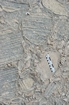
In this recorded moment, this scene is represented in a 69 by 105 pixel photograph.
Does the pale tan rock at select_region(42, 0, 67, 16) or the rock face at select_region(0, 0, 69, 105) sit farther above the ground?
the pale tan rock at select_region(42, 0, 67, 16)

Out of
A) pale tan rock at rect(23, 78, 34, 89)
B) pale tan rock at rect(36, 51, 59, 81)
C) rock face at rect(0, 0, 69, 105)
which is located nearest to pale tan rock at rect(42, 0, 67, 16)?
rock face at rect(0, 0, 69, 105)

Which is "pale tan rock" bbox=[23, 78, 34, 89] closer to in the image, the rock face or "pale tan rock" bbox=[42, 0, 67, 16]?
the rock face

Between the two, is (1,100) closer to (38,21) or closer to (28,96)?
(28,96)

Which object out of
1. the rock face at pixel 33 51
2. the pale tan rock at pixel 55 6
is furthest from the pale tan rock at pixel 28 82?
the pale tan rock at pixel 55 6

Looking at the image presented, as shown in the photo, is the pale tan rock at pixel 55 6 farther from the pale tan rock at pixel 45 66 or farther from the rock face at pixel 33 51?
the pale tan rock at pixel 45 66

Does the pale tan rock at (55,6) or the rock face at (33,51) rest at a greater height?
the pale tan rock at (55,6)

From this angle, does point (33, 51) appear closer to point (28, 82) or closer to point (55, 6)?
point (28, 82)

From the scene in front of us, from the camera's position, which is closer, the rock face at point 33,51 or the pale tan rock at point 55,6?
the rock face at point 33,51
